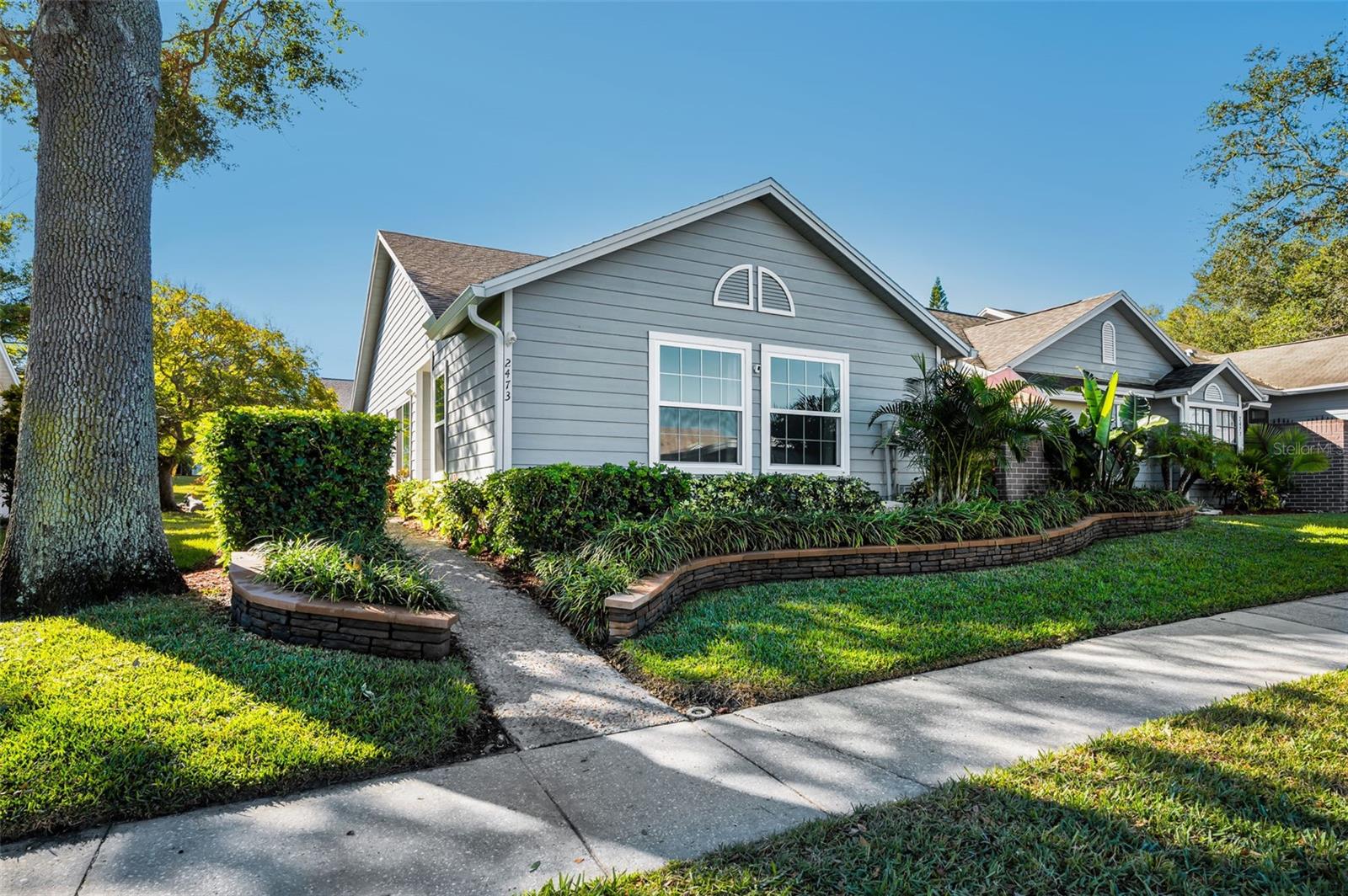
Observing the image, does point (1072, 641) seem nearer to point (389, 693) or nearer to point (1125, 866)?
point (1125, 866)

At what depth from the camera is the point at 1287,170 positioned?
13.9m

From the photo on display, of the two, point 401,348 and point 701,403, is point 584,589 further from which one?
point 401,348

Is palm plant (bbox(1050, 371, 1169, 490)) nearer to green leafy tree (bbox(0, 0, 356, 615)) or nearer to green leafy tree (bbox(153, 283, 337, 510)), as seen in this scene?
green leafy tree (bbox(0, 0, 356, 615))

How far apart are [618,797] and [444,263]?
10.9 m

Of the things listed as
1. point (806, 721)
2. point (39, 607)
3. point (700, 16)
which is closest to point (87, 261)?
point (39, 607)

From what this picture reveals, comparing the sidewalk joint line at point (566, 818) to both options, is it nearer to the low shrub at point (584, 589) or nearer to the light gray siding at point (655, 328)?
the low shrub at point (584, 589)

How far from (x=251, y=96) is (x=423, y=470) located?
6735mm

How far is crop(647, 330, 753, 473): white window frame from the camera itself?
894 centimetres

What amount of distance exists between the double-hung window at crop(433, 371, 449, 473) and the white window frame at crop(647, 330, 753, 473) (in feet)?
12.1

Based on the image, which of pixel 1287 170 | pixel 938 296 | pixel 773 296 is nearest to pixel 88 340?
pixel 773 296

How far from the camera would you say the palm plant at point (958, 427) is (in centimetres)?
963

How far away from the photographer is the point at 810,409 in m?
10.0

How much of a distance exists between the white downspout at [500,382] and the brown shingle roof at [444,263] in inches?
75.4

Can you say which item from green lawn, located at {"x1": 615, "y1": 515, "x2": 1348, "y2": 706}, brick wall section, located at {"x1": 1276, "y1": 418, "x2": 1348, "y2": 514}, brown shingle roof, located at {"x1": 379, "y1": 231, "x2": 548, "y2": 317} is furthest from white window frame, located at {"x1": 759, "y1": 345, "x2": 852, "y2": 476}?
brick wall section, located at {"x1": 1276, "y1": 418, "x2": 1348, "y2": 514}
